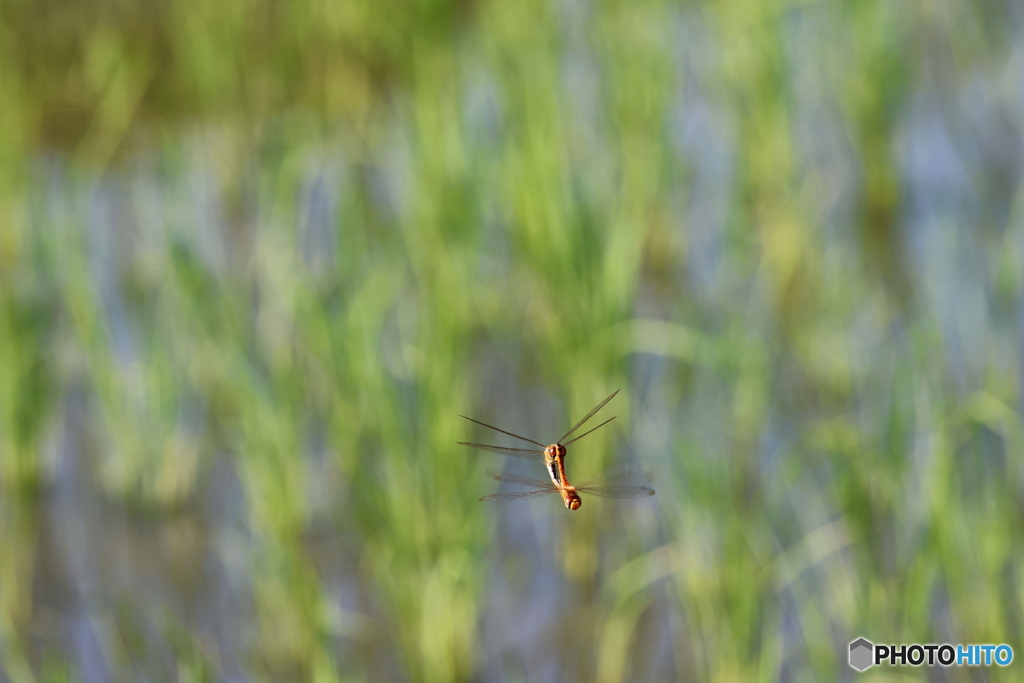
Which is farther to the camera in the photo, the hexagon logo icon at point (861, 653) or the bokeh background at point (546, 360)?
the bokeh background at point (546, 360)

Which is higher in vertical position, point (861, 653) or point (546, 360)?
point (546, 360)

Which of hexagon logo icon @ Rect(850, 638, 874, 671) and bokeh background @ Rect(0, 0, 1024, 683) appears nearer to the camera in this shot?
hexagon logo icon @ Rect(850, 638, 874, 671)

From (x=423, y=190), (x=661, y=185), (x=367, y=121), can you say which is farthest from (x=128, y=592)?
(x=367, y=121)

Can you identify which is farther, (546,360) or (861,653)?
(546,360)

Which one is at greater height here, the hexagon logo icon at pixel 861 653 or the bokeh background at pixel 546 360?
the bokeh background at pixel 546 360

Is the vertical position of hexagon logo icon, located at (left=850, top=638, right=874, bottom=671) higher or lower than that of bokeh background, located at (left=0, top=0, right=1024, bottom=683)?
lower
